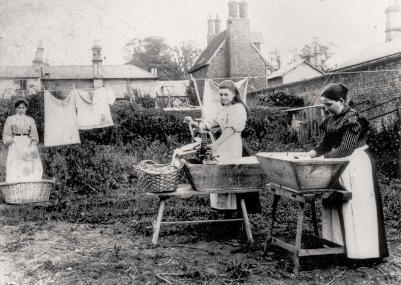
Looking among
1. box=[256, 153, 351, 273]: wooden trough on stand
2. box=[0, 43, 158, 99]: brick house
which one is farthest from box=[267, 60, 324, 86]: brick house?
box=[256, 153, 351, 273]: wooden trough on stand

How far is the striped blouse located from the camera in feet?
13.0

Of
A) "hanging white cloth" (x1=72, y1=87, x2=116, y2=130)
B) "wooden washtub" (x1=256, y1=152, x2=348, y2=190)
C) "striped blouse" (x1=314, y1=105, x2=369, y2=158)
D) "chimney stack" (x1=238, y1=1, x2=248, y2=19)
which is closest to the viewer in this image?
"wooden washtub" (x1=256, y1=152, x2=348, y2=190)

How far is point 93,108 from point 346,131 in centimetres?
873

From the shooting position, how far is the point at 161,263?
4.29 m

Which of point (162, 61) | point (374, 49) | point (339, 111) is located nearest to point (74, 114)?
point (339, 111)

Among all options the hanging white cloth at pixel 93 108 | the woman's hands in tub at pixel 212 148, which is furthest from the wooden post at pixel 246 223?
the hanging white cloth at pixel 93 108

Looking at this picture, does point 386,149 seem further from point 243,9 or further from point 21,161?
point 243,9

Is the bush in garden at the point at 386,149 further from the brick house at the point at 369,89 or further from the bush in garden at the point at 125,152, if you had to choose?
the brick house at the point at 369,89

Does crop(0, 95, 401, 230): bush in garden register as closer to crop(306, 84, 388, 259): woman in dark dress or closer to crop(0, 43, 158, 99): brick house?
crop(306, 84, 388, 259): woman in dark dress

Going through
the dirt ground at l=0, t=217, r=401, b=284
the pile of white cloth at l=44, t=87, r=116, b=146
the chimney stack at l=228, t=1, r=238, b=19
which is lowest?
the dirt ground at l=0, t=217, r=401, b=284

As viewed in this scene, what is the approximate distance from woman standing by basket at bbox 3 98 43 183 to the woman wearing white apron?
4290mm

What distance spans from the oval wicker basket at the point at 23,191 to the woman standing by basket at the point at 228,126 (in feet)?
12.5

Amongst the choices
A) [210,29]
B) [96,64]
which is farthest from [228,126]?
[96,64]

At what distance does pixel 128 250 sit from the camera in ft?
15.6
